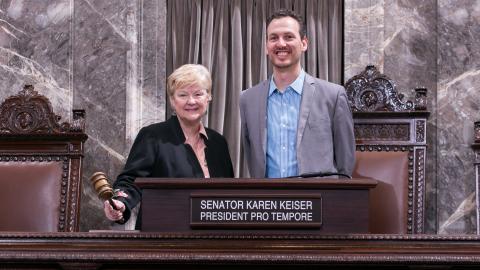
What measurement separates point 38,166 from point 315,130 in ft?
5.87

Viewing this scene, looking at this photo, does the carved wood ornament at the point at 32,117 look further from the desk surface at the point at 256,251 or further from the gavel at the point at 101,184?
A: the desk surface at the point at 256,251

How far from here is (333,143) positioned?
368cm

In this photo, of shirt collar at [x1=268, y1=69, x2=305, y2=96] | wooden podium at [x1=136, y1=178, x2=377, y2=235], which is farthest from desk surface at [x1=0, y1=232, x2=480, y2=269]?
shirt collar at [x1=268, y1=69, x2=305, y2=96]

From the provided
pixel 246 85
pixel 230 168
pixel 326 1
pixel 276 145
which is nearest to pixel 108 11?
pixel 246 85

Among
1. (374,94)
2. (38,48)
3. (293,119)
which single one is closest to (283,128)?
(293,119)

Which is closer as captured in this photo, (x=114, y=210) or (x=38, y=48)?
(x=114, y=210)

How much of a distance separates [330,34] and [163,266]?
2.93 metres

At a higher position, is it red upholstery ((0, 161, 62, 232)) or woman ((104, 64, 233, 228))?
woman ((104, 64, 233, 228))

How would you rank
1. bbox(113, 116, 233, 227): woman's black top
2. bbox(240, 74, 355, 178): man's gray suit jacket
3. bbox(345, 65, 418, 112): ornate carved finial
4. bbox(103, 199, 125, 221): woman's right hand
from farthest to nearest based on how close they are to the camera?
1. bbox(345, 65, 418, 112): ornate carved finial
2. bbox(113, 116, 233, 227): woman's black top
3. bbox(240, 74, 355, 178): man's gray suit jacket
4. bbox(103, 199, 125, 221): woman's right hand

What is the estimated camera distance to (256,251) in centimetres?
296

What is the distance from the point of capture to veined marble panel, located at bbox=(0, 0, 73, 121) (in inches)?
219

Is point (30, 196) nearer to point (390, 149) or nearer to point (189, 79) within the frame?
point (189, 79)

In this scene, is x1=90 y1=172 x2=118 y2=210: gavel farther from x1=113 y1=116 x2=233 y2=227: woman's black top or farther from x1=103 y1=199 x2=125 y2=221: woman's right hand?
x1=113 y1=116 x2=233 y2=227: woman's black top

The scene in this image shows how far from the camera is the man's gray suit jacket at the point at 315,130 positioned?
3.57 meters
